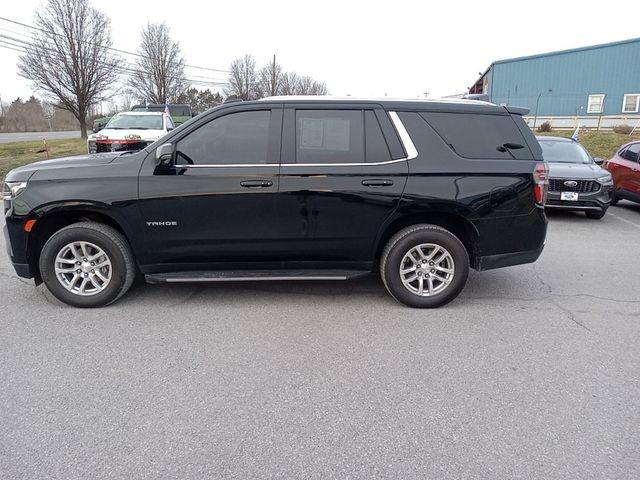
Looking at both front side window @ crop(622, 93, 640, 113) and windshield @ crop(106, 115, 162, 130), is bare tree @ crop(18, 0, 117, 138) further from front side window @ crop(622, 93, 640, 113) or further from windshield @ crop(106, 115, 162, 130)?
front side window @ crop(622, 93, 640, 113)

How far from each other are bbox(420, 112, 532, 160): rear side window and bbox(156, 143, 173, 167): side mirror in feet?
7.79

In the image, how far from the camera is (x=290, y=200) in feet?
14.0

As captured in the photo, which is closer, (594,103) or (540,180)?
(540,180)

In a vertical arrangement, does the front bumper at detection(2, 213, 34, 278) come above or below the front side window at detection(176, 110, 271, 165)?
below

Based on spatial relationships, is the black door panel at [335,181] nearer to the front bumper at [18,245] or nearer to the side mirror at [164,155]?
the side mirror at [164,155]

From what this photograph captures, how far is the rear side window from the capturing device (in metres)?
4.45

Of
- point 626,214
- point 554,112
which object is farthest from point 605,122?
point 626,214

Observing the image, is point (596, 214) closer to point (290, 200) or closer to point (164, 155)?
point (290, 200)

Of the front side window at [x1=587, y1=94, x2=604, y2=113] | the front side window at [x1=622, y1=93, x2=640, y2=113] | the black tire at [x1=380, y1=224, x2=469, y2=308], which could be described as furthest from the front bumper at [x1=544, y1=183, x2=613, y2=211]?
the front side window at [x1=622, y1=93, x2=640, y2=113]

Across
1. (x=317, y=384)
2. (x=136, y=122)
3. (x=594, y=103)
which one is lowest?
(x=317, y=384)

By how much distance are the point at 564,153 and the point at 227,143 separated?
836 cm

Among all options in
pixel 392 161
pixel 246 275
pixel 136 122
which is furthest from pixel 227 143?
pixel 136 122

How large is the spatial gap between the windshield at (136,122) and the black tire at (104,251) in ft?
33.0

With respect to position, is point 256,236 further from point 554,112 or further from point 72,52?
point 554,112
